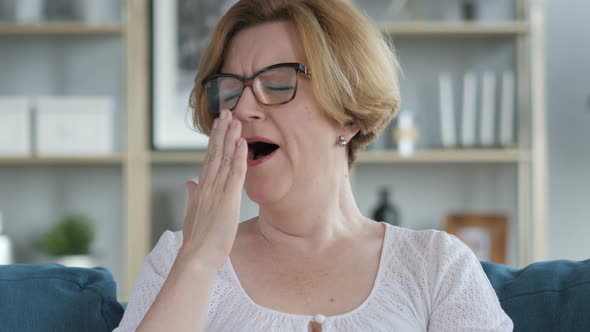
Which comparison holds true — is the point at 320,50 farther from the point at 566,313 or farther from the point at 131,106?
the point at 131,106

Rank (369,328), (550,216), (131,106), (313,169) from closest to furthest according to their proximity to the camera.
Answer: (369,328) → (313,169) → (131,106) → (550,216)

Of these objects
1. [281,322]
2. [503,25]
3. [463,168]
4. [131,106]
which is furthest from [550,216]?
[281,322]

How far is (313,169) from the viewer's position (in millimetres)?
1534

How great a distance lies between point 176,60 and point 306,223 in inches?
86.9

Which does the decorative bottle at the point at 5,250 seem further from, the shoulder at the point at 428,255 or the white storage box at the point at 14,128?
the shoulder at the point at 428,255

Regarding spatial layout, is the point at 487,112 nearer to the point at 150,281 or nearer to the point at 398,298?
the point at 398,298

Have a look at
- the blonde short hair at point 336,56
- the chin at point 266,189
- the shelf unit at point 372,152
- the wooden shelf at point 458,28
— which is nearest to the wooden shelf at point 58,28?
the shelf unit at point 372,152

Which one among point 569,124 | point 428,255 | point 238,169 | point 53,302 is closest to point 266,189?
point 238,169

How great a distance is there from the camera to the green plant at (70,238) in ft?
11.4

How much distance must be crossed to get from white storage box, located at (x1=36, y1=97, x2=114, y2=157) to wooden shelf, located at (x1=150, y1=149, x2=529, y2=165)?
26 cm

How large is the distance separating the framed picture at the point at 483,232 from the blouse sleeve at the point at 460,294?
82.5 inches

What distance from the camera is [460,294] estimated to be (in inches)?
56.6

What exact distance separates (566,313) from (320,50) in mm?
667

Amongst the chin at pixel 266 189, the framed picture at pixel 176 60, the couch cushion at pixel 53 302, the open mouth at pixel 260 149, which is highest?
the framed picture at pixel 176 60
